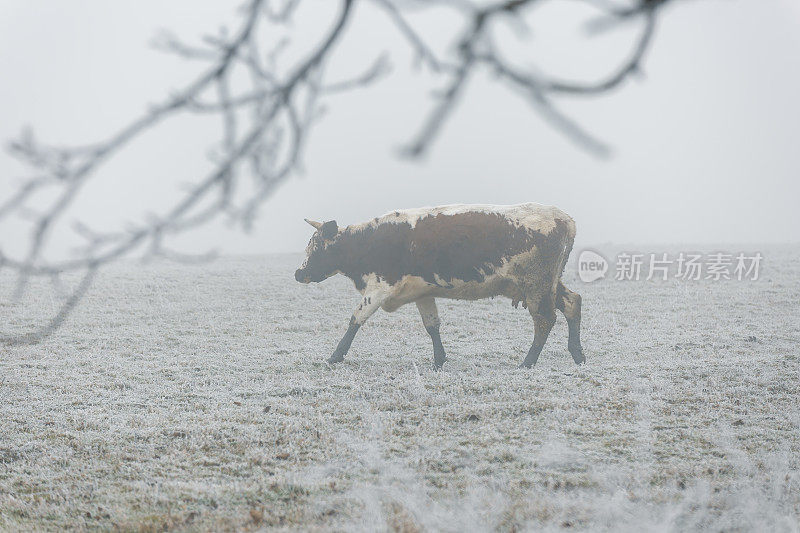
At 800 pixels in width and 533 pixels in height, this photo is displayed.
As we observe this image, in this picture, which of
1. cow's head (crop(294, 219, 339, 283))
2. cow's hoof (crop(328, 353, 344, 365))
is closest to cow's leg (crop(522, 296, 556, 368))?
cow's hoof (crop(328, 353, 344, 365))

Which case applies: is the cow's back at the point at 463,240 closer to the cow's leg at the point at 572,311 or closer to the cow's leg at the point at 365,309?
the cow's leg at the point at 365,309

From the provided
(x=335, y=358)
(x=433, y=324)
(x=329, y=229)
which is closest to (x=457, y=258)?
(x=433, y=324)

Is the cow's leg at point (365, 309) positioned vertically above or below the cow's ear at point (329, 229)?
below

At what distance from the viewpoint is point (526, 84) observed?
157 centimetres

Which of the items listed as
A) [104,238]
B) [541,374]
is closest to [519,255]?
[541,374]

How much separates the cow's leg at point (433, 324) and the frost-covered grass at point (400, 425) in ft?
0.61

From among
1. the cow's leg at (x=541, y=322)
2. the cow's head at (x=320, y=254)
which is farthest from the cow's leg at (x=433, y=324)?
the cow's head at (x=320, y=254)

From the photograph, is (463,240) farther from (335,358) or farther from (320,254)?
(335,358)

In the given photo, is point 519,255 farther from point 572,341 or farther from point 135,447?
point 135,447

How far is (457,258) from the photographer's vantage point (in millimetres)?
7973

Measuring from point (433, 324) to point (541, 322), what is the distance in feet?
4.59

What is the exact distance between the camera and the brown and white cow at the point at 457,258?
7.92 metres

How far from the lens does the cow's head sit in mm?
8656

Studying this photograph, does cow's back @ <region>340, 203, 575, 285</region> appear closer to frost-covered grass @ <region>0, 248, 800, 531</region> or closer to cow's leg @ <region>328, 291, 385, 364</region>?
cow's leg @ <region>328, 291, 385, 364</region>
